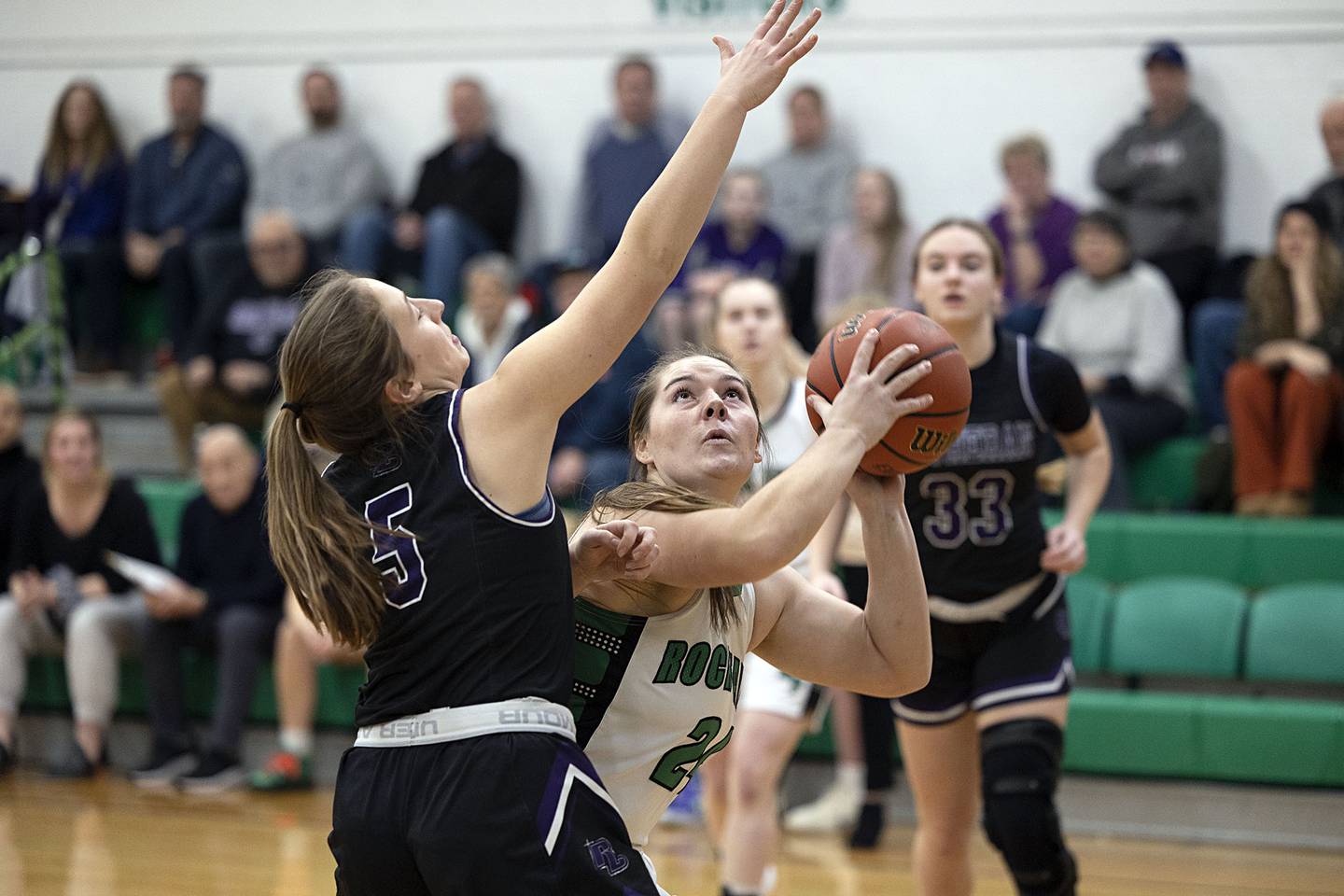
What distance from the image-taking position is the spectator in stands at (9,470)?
24.7ft

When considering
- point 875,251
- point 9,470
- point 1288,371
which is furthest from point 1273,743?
point 9,470

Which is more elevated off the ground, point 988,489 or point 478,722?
point 988,489

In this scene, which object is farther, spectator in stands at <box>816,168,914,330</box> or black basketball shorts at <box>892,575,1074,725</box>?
spectator in stands at <box>816,168,914,330</box>

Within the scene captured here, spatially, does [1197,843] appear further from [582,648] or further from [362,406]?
[362,406]

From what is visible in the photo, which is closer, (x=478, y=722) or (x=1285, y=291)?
(x=478, y=722)

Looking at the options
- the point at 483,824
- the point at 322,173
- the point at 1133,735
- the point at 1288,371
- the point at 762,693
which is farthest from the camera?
the point at 322,173

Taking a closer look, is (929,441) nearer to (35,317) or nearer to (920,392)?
(920,392)

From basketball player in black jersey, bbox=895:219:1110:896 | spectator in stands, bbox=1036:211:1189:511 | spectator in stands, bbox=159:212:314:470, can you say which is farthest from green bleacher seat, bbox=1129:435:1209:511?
spectator in stands, bbox=159:212:314:470

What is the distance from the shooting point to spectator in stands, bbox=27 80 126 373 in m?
10.1

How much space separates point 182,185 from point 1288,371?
279 inches

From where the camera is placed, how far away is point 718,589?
2549 millimetres

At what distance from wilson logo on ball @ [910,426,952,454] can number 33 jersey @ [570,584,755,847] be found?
45 cm

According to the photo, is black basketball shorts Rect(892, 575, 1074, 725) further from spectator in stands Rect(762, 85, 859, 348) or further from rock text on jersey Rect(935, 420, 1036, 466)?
spectator in stands Rect(762, 85, 859, 348)

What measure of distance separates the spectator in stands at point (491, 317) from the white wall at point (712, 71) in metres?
1.79
